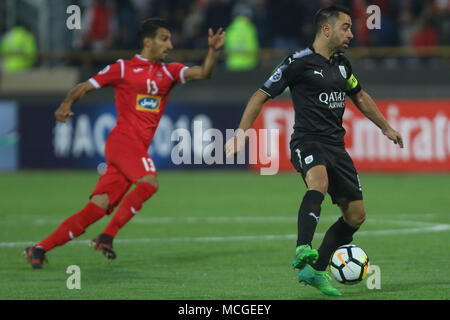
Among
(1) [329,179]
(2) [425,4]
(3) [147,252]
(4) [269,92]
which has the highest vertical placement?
(2) [425,4]

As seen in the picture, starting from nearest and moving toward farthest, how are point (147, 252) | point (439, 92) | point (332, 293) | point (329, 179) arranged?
point (332, 293) < point (329, 179) < point (147, 252) < point (439, 92)

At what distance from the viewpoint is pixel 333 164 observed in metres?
7.94

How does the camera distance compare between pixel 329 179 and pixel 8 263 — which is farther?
pixel 8 263

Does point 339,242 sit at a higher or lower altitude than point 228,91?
lower

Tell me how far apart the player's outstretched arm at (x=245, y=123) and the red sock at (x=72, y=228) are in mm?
2308

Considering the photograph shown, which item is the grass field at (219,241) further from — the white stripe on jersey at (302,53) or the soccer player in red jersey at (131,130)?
the white stripe on jersey at (302,53)

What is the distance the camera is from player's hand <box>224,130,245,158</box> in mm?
7379

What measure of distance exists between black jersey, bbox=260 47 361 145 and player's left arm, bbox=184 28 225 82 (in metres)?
1.10

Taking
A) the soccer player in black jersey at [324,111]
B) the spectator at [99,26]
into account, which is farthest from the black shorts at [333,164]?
the spectator at [99,26]

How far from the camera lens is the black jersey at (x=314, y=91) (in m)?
7.99
